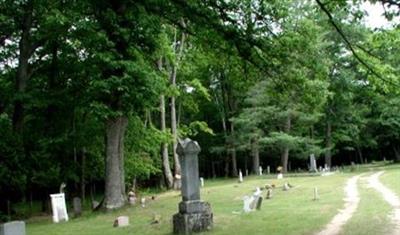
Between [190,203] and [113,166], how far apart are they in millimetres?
8561

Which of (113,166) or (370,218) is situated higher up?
Result: (113,166)

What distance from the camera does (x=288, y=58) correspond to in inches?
513

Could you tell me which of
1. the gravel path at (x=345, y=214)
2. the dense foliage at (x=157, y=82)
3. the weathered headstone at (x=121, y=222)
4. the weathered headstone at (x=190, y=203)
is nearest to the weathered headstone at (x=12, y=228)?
the dense foliage at (x=157, y=82)

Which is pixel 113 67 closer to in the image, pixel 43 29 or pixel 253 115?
pixel 43 29

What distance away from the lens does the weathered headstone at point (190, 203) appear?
1424cm

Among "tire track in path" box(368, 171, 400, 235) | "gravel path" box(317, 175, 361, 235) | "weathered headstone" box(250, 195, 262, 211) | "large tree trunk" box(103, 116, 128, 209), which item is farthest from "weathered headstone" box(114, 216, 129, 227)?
"tire track in path" box(368, 171, 400, 235)

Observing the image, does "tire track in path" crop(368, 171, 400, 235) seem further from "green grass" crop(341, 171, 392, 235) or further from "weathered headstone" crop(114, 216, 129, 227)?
"weathered headstone" crop(114, 216, 129, 227)

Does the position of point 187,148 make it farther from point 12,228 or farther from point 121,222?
point 12,228

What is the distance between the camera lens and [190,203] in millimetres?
14438

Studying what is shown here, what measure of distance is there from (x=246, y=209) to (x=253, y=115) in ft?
85.9

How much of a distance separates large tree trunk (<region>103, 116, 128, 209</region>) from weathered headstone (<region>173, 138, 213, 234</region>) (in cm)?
802

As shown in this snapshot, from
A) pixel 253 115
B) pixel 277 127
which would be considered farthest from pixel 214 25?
pixel 277 127

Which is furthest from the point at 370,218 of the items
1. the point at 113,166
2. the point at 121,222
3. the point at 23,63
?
the point at 23,63

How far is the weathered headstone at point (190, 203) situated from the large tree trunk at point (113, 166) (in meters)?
8.02
